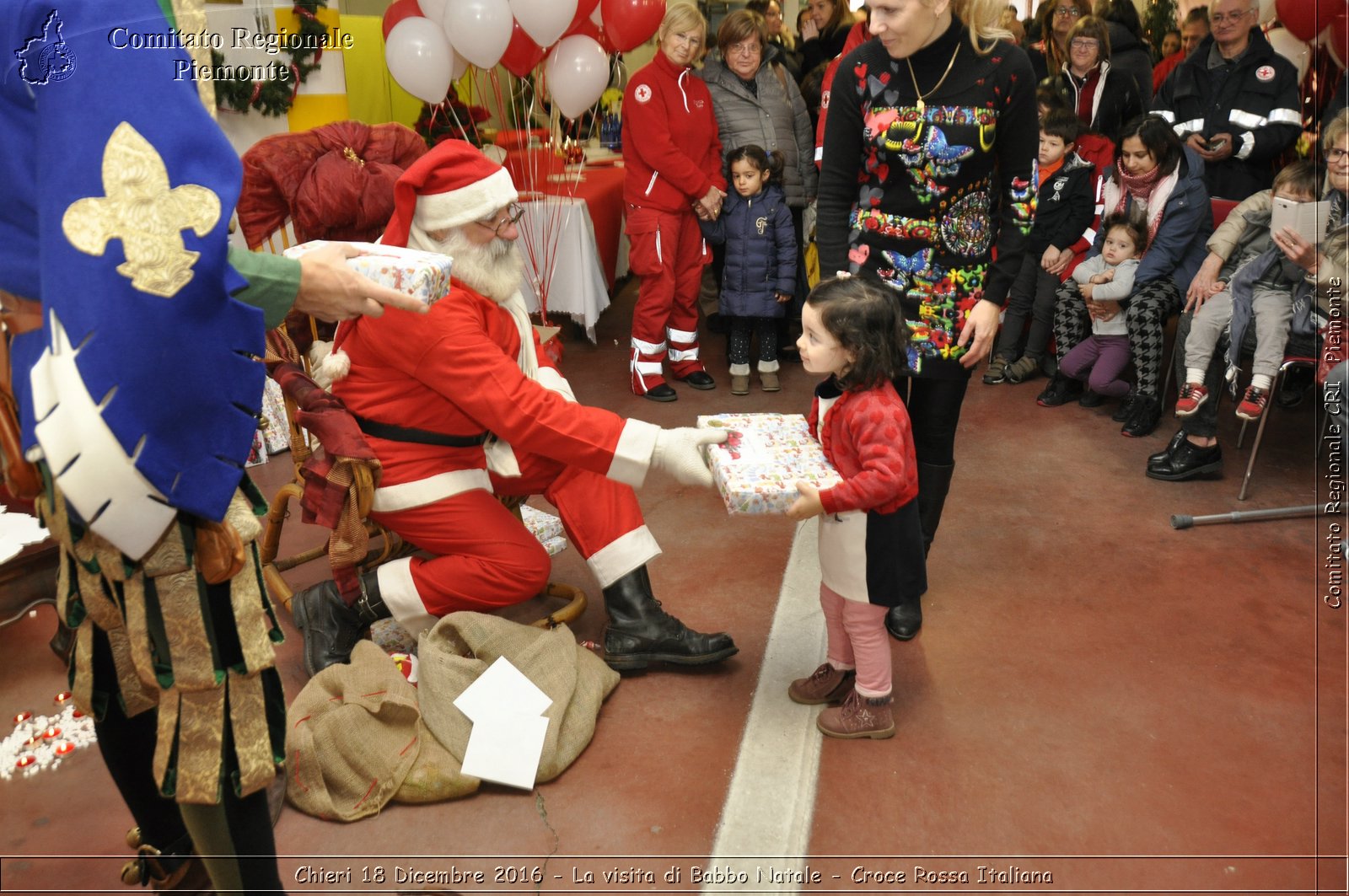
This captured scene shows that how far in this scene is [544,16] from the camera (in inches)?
189

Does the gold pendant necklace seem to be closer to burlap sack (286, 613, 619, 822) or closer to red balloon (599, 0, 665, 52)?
burlap sack (286, 613, 619, 822)

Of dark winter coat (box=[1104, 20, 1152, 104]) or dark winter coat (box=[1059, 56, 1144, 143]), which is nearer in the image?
dark winter coat (box=[1059, 56, 1144, 143])

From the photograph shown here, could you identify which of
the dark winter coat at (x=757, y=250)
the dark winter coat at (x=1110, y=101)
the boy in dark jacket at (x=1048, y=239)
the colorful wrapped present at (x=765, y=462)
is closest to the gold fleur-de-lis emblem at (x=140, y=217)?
the colorful wrapped present at (x=765, y=462)

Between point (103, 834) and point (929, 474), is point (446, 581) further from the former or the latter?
point (929, 474)

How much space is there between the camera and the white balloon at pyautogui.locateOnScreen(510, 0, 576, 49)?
477cm

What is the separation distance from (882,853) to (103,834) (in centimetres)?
175

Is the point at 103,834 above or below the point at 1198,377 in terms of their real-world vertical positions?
below

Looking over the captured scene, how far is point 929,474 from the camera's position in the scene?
3035 millimetres

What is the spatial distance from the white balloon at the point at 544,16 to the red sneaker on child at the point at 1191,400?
3.31 meters

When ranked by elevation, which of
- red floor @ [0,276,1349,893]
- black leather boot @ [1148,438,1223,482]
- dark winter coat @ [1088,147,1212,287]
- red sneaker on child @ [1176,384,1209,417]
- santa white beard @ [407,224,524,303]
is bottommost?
red floor @ [0,276,1349,893]

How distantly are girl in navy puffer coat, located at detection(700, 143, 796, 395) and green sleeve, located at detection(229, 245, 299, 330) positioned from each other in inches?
153

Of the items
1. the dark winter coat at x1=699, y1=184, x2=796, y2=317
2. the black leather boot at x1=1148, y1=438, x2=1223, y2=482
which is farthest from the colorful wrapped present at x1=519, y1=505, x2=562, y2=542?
the black leather boot at x1=1148, y1=438, x2=1223, y2=482

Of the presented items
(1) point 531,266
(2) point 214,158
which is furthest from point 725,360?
(2) point 214,158

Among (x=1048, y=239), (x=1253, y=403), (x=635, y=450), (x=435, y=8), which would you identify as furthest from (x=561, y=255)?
(x=1253, y=403)
